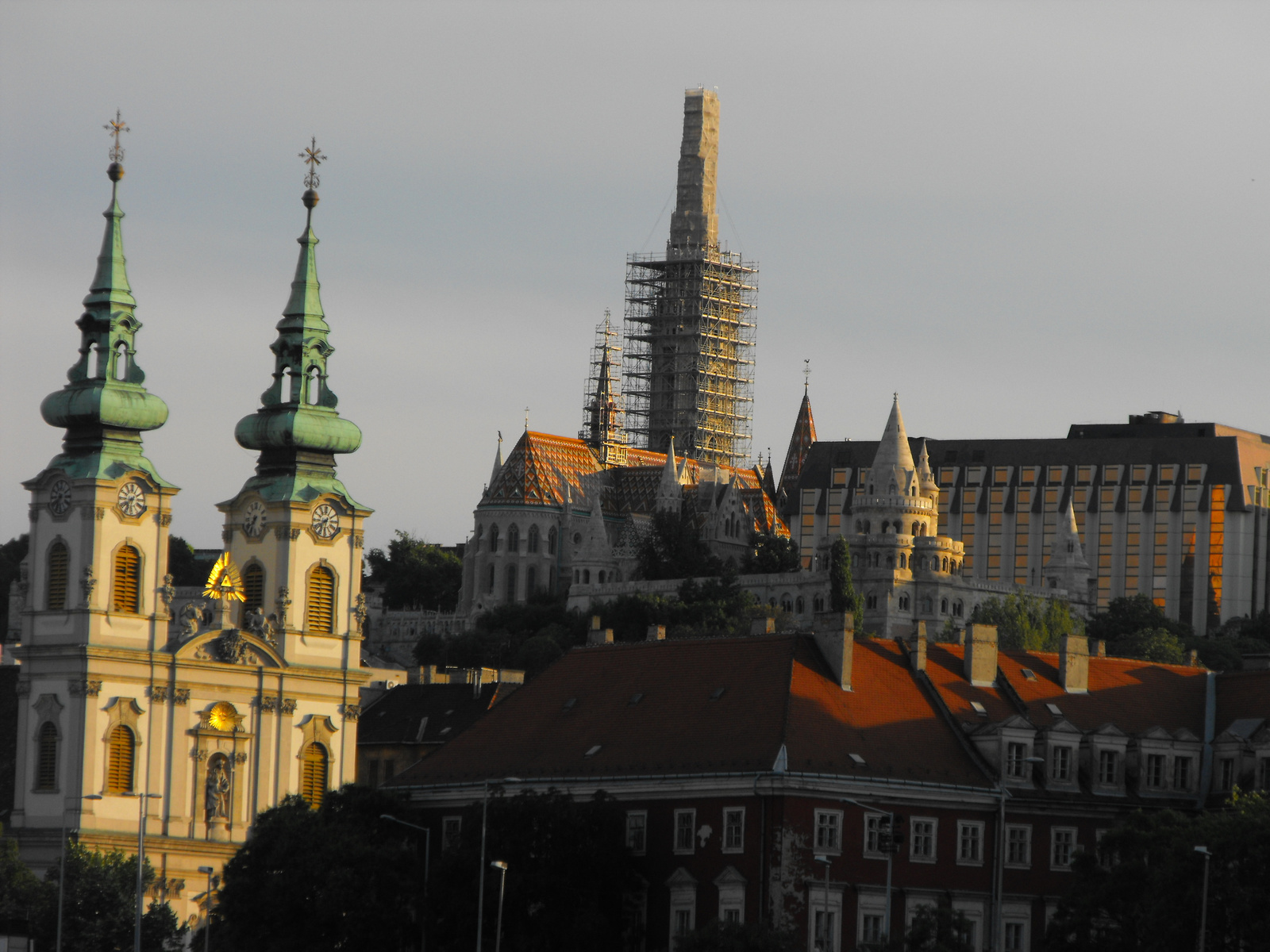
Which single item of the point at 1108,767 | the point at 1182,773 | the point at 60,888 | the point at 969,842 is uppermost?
the point at 1108,767

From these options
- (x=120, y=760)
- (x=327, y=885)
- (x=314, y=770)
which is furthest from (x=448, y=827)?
(x=314, y=770)

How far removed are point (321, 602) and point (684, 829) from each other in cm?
3287

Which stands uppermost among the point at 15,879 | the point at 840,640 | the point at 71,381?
the point at 71,381

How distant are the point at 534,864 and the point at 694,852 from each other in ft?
15.0

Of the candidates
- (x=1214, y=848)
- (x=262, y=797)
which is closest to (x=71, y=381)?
(x=262, y=797)

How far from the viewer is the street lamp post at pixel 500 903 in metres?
91.2

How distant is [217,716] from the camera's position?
122 m

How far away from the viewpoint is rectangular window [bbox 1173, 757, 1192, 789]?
10288 centimetres

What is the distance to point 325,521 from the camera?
125750 millimetres

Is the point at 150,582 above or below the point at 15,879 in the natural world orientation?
above

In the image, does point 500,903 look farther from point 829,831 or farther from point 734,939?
point 829,831

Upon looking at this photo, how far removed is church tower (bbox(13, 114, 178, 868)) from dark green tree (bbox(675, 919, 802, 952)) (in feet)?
112

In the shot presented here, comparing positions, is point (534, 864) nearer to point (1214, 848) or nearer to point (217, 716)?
point (1214, 848)

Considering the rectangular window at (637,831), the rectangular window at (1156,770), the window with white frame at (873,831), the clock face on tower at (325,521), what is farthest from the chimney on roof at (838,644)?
the clock face on tower at (325,521)
